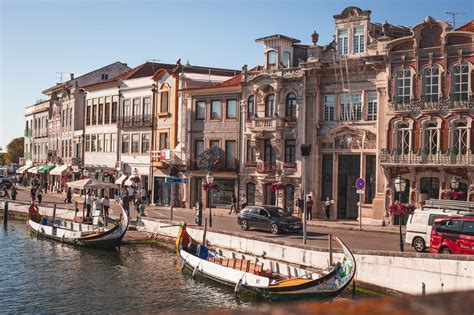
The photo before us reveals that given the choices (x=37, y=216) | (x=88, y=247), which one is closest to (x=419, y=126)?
(x=88, y=247)

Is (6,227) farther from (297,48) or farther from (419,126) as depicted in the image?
(419,126)

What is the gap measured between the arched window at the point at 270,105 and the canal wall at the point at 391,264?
1798cm

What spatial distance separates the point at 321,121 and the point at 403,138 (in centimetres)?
684

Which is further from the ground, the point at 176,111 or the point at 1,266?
the point at 176,111

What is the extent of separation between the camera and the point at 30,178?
92.5m

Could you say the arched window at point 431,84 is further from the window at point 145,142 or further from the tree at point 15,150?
the tree at point 15,150

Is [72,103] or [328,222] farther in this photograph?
[72,103]

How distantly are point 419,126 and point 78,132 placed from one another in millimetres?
46212

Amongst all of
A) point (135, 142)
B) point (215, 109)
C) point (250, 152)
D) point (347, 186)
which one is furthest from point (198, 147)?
point (347, 186)

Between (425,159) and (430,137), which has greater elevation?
(430,137)

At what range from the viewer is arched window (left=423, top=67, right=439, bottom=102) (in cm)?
3809

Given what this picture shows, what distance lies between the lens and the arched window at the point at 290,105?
1828 inches

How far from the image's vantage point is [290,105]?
46719 millimetres

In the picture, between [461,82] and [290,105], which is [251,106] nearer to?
[290,105]
